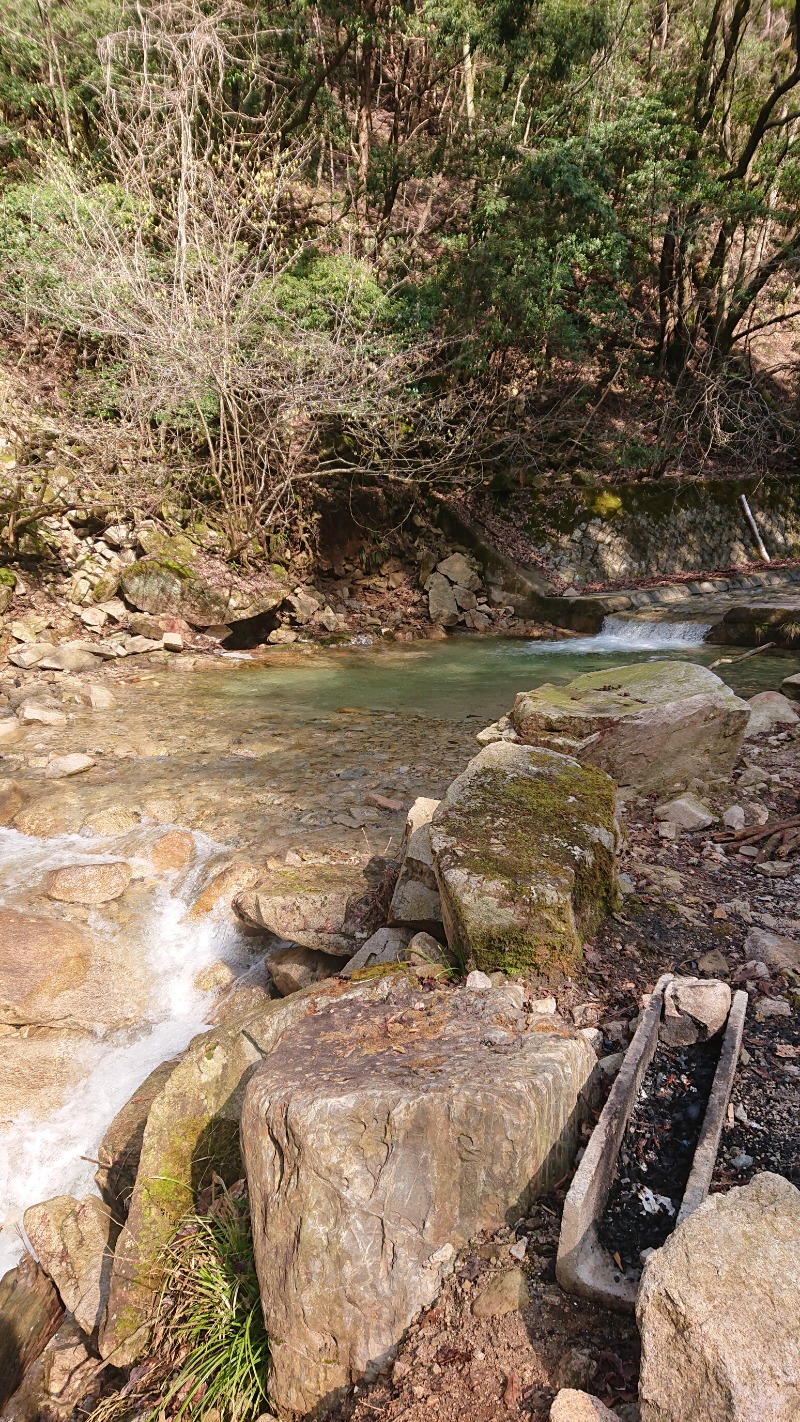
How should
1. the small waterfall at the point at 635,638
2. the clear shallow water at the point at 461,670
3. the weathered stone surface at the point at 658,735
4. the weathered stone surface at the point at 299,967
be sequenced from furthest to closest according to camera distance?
the small waterfall at the point at 635,638 → the clear shallow water at the point at 461,670 → the weathered stone surface at the point at 658,735 → the weathered stone surface at the point at 299,967

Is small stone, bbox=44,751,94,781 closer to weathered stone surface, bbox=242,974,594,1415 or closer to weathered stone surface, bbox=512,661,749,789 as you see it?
weathered stone surface, bbox=512,661,749,789

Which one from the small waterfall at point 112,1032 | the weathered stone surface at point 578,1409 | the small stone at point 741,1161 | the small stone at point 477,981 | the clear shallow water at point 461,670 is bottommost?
the small waterfall at point 112,1032

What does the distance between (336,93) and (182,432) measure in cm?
721

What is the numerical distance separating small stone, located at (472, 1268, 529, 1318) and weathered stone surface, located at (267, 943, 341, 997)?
1976mm

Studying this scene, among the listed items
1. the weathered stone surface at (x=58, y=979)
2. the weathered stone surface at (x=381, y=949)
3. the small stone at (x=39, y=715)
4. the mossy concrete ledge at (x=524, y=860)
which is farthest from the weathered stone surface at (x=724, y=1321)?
the small stone at (x=39, y=715)

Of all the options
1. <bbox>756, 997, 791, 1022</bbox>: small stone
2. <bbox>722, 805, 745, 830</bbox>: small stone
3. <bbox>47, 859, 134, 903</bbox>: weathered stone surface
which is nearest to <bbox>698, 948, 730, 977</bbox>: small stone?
<bbox>756, 997, 791, 1022</bbox>: small stone

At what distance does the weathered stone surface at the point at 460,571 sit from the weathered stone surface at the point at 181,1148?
11077mm

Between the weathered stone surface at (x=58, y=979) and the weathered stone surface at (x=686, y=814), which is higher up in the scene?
the weathered stone surface at (x=686, y=814)

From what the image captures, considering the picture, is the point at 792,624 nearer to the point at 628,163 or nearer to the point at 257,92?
the point at 628,163

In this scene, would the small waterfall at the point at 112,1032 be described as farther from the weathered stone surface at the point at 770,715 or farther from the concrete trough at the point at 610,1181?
the weathered stone surface at the point at 770,715

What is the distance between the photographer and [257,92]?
11.5 meters

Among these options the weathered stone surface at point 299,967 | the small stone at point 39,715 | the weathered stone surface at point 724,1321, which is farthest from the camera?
the small stone at point 39,715

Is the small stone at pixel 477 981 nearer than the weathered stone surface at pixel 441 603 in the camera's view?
Yes

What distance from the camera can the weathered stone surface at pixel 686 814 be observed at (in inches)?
167
